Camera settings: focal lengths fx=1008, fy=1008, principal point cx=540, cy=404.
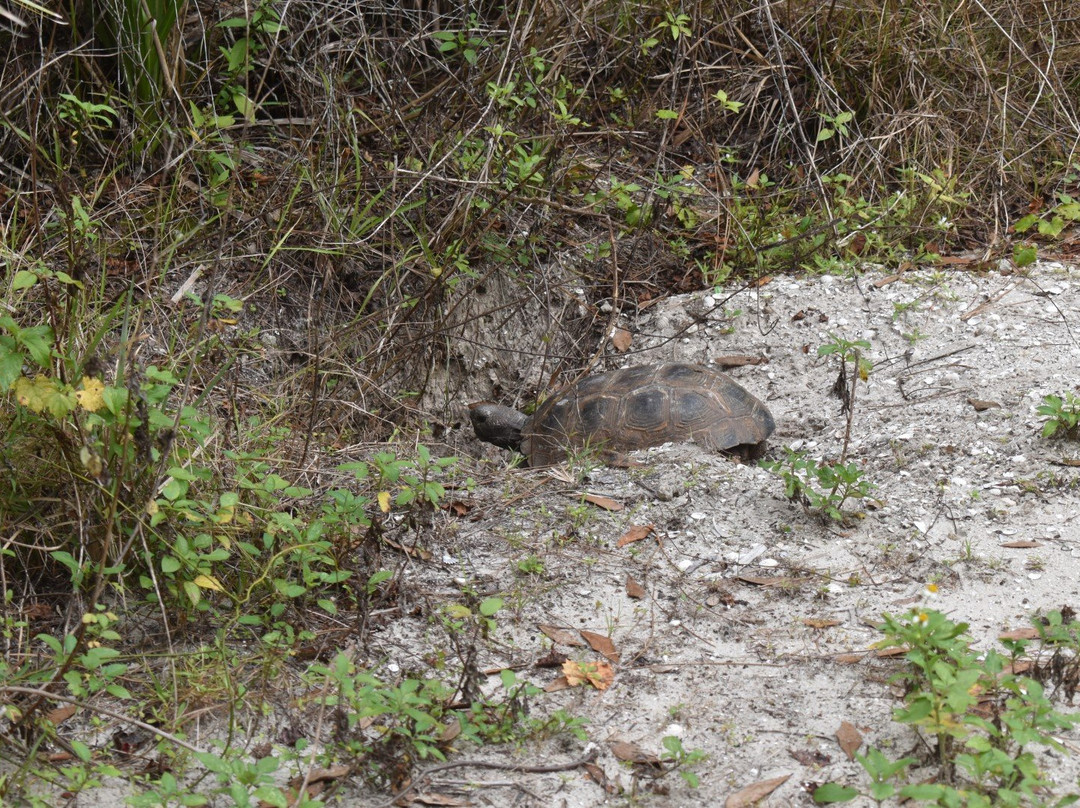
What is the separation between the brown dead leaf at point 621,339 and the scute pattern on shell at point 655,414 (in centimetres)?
60

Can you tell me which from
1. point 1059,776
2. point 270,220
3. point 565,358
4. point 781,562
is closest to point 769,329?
point 565,358

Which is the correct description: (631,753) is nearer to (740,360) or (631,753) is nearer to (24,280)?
(24,280)

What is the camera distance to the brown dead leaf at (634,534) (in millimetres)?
3506

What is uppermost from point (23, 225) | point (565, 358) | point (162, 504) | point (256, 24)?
point (256, 24)

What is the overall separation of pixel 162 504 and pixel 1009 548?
261cm

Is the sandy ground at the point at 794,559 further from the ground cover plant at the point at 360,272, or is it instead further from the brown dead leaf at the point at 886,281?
the brown dead leaf at the point at 886,281

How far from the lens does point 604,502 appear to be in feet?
12.3

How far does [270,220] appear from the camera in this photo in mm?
4691

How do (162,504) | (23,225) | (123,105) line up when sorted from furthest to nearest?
(123,105) < (23,225) < (162,504)

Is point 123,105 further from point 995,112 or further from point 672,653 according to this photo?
point 995,112

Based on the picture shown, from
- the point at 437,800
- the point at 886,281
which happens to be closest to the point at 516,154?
the point at 886,281

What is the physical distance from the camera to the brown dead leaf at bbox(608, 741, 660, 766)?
2443mm

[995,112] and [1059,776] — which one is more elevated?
[995,112]

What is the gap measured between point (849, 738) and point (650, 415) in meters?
2.20
